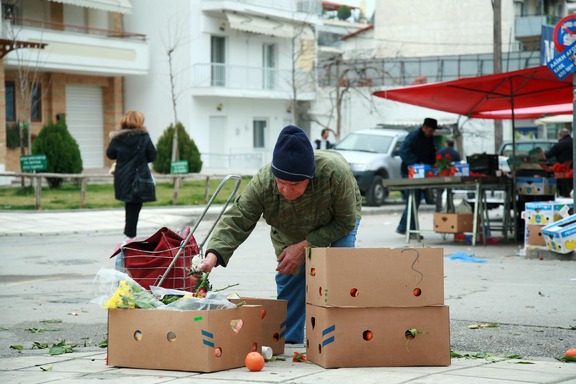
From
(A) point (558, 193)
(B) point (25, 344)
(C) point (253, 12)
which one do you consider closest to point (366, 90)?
(C) point (253, 12)

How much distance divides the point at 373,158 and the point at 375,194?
3.19ft

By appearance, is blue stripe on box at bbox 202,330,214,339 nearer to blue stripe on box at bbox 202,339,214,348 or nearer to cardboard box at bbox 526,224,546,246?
blue stripe on box at bbox 202,339,214,348

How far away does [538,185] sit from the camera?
54.4ft

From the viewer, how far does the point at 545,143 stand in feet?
81.4

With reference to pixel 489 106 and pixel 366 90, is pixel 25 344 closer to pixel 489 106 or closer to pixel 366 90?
pixel 489 106

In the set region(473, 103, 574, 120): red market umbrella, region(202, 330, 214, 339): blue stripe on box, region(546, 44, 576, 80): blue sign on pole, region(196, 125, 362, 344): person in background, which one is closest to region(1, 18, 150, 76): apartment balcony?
region(473, 103, 574, 120): red market umbrella

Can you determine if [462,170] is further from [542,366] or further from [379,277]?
[379,277]

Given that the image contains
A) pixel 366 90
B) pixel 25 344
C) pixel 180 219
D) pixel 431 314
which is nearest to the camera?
pixel 431 314

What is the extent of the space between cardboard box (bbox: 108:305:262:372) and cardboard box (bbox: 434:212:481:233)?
34.1 ft

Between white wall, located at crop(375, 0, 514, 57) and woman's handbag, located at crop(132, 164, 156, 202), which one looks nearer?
woman's handbag, located at crop(132, 164, 156, 202)

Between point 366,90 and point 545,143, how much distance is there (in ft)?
87.7

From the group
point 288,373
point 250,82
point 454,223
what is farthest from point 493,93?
point 250,82

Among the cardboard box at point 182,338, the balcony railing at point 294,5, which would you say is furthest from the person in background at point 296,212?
the balcony railing at point 294,5

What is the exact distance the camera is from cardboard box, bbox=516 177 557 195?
54.3 ft
